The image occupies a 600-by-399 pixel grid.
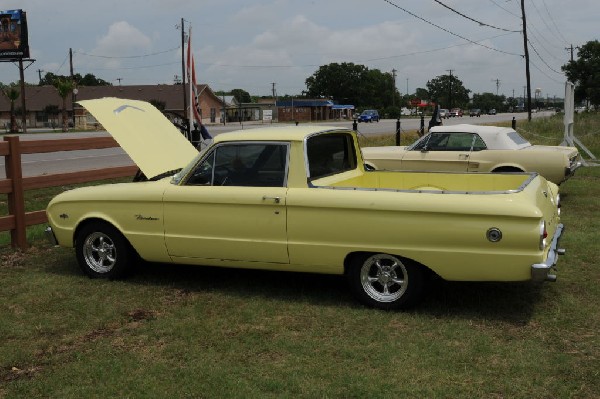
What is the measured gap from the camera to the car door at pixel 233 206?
539cm

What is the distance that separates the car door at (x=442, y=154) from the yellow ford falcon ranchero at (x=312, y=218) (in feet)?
16.0

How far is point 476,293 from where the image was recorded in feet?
18.5

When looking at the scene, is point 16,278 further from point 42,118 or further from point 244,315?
point 42,118

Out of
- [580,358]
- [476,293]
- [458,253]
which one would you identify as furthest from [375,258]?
[580,358]

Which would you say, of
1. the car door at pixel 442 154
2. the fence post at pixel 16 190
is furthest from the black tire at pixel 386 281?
the car door at pixel 442 154

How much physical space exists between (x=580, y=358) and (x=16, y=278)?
5.29 metres

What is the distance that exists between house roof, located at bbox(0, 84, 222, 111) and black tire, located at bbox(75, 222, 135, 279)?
232 ft

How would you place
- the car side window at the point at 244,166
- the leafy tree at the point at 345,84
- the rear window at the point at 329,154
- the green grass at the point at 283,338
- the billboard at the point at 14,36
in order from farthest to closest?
the leafy tree at the point at 345,84
the billboard at the point at 14,36
the rear window at the point at 329,154
the car side window at the point at 244,166
the green grass at the point at 283,338

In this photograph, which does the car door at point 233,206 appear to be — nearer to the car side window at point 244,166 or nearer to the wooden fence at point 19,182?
the car side window at point 244,166

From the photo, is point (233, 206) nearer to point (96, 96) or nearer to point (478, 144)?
point (478, 144)

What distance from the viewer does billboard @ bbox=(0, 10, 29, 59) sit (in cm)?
5853

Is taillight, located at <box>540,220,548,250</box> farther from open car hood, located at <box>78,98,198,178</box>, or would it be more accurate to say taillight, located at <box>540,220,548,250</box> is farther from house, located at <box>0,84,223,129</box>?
house, located at <box>0,84,223,129</box>

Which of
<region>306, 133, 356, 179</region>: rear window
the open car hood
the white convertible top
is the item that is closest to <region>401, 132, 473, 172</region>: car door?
the white convertible top

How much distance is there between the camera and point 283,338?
463 centimetres
